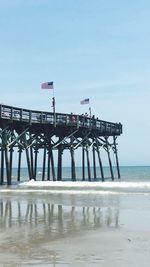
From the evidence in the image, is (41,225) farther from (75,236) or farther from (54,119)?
(54,119)

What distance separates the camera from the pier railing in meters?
32.4

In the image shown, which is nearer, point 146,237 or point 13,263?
point 13,263

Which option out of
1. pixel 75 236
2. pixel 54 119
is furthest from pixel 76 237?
pixel 54 119

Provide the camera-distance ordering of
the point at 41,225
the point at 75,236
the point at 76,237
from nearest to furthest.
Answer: the point at 76,237 → the point at 75,236 → the point at 41,225

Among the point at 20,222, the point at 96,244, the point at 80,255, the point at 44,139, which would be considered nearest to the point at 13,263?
the point at 80,255

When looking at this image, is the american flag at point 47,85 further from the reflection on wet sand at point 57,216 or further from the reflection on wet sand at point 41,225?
the reflection on wet sand at point 57,216

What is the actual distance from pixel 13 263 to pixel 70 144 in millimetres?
30991

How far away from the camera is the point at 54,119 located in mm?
36656

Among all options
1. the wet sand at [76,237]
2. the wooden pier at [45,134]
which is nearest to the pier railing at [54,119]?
the wooden pier at [45,134]

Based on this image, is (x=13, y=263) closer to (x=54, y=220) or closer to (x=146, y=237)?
(x=146, y=237)

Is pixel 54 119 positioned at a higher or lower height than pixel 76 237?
higher

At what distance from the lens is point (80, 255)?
9.23 metres

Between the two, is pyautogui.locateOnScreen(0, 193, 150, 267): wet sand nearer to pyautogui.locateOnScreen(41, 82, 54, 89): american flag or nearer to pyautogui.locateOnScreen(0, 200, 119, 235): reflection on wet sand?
pyautogui.locateOnScreen(0, 200, 119, 235): reflection on wet sand

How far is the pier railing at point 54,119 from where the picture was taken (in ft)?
106
